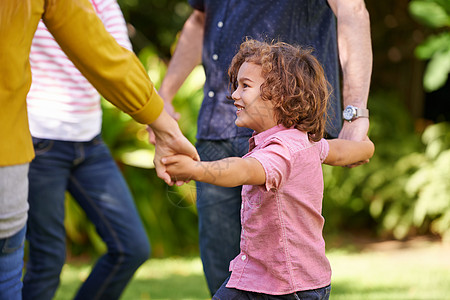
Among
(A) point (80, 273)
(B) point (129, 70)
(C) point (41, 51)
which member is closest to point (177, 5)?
(A) point (80, 273)

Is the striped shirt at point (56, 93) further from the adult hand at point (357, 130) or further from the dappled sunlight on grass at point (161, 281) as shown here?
the dappled sunlight on grass at point (161, 281)

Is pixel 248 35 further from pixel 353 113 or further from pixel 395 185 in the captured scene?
pixel 395 185

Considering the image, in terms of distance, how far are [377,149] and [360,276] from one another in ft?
8.24

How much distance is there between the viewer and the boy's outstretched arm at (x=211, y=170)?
5.26ft

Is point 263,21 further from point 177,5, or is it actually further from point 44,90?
point 177,5

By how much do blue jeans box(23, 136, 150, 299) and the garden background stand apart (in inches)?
96.7

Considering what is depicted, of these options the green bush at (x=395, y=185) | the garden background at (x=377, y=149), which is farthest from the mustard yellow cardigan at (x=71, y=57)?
the green bush at (x=395, y=185)

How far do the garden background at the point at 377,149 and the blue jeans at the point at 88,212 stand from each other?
246 cm

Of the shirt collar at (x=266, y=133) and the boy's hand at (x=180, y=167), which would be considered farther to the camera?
the shirt collar at (x=266, y=133)

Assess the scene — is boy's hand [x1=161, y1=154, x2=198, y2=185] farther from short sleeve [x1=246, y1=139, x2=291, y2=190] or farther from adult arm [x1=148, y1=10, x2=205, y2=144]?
adult arm [x1=148, y1=10, x2=205, y2=144]

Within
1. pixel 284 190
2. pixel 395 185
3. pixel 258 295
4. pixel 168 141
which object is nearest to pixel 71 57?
pixel 168 141

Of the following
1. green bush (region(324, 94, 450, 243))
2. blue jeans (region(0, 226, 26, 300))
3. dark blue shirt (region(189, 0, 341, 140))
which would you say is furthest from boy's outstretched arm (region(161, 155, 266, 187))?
green bush (region(324, 94, 450, 243))

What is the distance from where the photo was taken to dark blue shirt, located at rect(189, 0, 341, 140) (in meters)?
2.35

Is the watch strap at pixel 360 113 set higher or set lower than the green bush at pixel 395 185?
higher
